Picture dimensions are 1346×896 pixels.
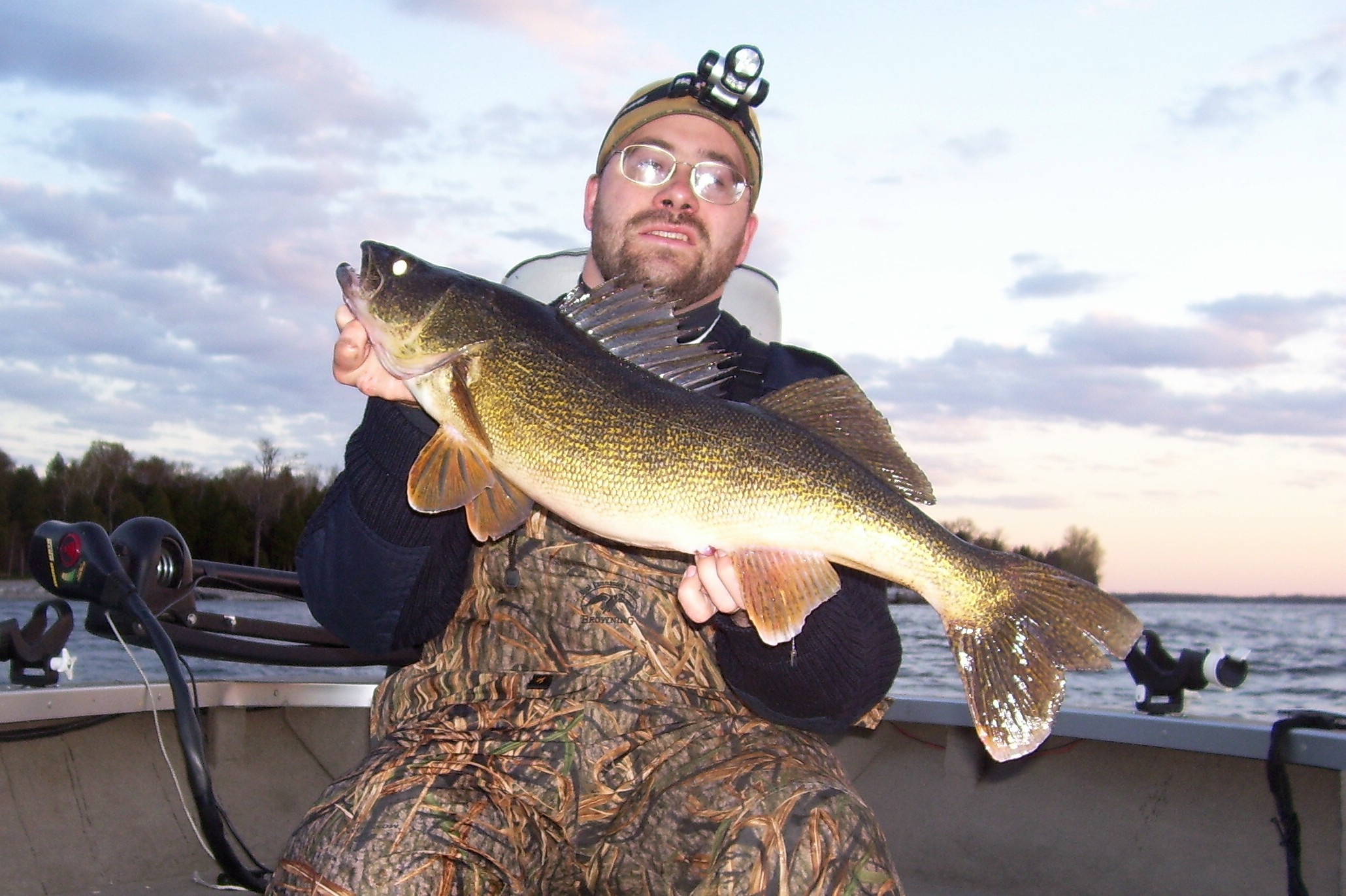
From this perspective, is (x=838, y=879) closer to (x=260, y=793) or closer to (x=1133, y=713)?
(x=1133, y=713)

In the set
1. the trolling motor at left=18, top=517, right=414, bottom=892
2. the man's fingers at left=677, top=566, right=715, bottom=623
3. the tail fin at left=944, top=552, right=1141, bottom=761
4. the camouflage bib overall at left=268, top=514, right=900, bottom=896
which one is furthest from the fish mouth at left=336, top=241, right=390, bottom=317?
the tail fin at left=944, top=552, right=1141, bottom=761

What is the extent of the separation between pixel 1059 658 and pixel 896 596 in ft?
71.3

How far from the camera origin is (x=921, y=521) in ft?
8.04

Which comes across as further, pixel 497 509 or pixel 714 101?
pixel 714 101

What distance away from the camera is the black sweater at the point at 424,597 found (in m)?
2.86

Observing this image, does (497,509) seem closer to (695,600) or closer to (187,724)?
(695,600)

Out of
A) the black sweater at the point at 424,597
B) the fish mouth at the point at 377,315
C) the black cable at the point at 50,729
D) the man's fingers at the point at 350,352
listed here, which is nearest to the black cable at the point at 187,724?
the black cable at the point at 50,729

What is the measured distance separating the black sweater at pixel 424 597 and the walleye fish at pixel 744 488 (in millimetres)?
393

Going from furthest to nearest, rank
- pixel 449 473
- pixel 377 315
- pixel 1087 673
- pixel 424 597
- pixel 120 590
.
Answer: pixel 1087 673 → pixel 120 590 → pixel 424 597 → pixel 377 315 → pixel 449 473

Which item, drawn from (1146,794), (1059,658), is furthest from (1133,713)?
(1059,658)

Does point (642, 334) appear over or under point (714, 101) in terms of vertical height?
under

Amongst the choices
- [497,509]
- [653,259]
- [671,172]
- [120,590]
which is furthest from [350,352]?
[120,590]

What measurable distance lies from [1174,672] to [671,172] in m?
2.71

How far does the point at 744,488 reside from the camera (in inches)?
95.5
